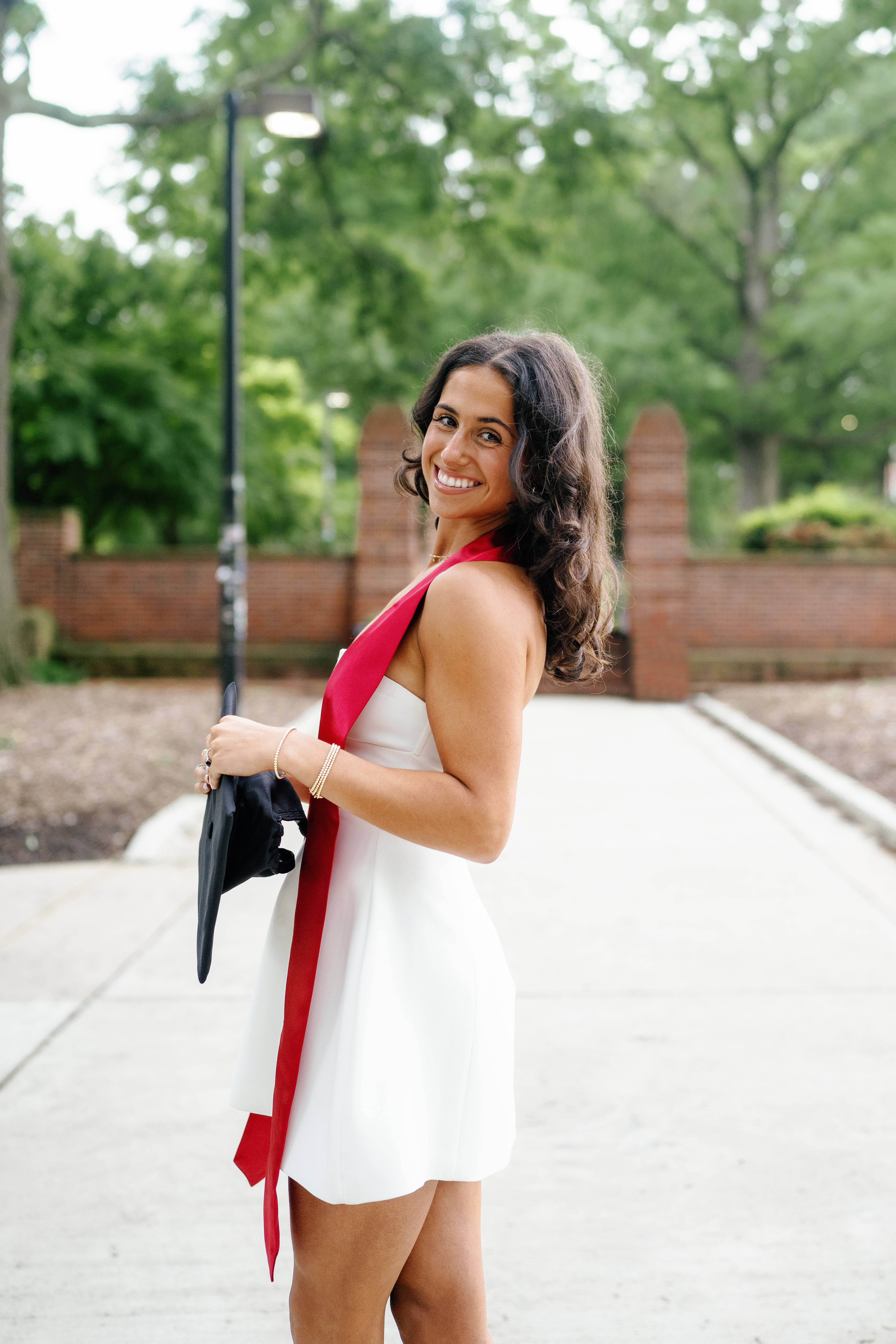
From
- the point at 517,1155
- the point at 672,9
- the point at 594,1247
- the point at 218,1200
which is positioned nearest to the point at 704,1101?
the point at 517,1155

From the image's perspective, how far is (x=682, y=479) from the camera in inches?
614

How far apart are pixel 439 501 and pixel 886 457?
1683 inches

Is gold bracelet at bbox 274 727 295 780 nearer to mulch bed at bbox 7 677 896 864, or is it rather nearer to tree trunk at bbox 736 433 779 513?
mulch bed at bbox 7 677 896 864

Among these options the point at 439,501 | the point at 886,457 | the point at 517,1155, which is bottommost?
the point at 517,1155

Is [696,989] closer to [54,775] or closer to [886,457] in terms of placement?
[54,775]

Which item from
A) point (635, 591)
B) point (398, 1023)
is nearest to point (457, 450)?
point (398, 1023)

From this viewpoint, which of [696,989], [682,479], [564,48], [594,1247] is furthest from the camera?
[564,48]

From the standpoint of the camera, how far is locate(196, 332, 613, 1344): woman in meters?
1.72

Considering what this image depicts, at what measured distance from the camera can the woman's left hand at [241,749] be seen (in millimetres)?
1768

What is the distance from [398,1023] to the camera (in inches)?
69.4

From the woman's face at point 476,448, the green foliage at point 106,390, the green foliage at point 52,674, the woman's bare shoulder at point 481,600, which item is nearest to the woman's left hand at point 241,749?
the woman's bare shoulder at point 481,600

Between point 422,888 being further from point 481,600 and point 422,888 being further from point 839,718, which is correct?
point 839,718

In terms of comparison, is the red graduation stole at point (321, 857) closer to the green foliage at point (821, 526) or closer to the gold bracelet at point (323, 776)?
the gold bracelet at point (323, 776)

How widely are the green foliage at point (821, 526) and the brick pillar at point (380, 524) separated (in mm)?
5371
